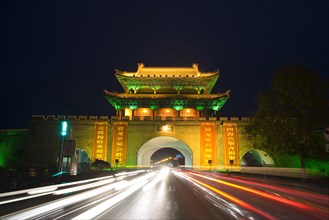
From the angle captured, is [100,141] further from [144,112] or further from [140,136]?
[144,112]

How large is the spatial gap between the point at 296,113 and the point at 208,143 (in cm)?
1103

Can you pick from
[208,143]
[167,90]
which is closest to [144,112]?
[167,90]

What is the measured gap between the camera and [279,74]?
19375 millimetres

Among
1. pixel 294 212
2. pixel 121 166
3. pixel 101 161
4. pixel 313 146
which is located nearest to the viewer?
pixel 294 212

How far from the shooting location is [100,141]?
2705 centimetres

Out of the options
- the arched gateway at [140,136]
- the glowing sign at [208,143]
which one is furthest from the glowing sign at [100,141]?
the glowing sign at [208,143]

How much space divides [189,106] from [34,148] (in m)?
19.7

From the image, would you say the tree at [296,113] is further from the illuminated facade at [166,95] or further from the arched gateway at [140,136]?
the illuminated facade at [166,95]

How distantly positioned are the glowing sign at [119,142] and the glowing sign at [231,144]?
1159 cm

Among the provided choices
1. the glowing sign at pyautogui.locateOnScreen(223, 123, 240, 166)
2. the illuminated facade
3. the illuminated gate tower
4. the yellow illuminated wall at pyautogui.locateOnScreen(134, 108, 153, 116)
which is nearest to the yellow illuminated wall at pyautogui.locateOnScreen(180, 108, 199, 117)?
the illuminated facade

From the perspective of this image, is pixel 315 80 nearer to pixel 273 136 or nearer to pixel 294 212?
pixel 273 136

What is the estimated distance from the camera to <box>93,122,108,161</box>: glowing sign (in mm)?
26641

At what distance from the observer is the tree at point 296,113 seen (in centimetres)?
1788

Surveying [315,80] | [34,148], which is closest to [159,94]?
[34,148]
